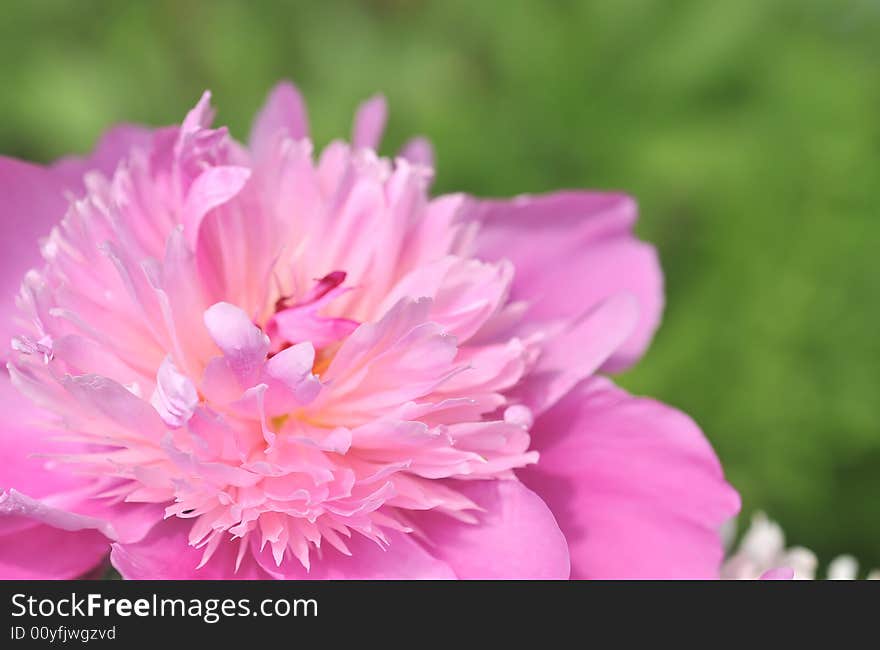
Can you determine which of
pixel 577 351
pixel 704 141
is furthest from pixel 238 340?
pixel 704 141

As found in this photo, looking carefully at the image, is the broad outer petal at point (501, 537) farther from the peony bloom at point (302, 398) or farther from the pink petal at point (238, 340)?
the pink petal at point (238, 340)

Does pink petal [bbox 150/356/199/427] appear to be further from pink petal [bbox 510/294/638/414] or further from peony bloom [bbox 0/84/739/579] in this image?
pink petal [bbox 510/294/638/414]

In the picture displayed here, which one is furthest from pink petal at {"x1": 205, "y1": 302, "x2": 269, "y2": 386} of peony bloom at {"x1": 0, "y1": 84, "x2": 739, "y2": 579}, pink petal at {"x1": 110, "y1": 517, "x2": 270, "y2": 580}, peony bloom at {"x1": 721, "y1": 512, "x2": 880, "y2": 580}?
peony bloom at {"x1": 721, "y1": 512, "x2": 880, "y2": 580}

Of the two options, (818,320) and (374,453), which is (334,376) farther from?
(818,320)

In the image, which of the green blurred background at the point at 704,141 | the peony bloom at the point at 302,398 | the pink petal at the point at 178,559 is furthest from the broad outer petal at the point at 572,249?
the green blurred background at the point at 704,141

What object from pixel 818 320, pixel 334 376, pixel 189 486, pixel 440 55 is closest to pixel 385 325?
pixel 334 376
